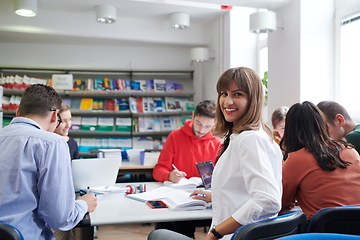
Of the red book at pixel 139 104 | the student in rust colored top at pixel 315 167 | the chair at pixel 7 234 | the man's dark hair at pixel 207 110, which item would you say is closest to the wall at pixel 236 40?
the red book at pixel 139 104

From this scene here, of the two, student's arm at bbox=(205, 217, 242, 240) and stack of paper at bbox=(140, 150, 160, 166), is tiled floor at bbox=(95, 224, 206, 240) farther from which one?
student's arm at bbox=(205, 217, 242, 240)

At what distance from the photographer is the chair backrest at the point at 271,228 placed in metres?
1.11

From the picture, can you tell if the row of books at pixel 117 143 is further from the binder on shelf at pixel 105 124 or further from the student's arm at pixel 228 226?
the student's arm at pixel 228 226

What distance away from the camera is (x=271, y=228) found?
1.16m

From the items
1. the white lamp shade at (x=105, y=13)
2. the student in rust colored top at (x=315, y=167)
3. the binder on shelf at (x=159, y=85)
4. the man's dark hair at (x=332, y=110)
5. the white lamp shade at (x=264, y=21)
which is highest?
the white lamp shade at (x=105, y=13)

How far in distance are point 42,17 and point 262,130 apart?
4.79m

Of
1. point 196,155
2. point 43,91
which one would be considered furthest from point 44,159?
point 196,155

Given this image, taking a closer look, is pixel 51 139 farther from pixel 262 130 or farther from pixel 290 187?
pixel 290 187

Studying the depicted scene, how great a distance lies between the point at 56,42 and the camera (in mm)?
5809

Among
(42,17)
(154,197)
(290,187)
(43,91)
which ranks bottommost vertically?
(154,197)

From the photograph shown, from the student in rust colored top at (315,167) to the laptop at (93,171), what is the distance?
115 centimetres

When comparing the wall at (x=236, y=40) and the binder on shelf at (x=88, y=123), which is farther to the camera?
the binder on shelf at (x=88, y=123)

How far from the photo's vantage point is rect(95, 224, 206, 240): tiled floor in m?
3.73

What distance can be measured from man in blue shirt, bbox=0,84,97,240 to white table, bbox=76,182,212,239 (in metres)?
0.17
